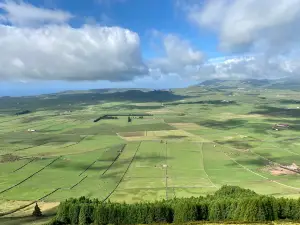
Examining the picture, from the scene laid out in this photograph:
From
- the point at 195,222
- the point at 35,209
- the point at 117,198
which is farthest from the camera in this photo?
the point at 117,198

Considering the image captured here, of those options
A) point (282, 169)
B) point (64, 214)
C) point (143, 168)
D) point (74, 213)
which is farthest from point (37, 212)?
point (282, 169)

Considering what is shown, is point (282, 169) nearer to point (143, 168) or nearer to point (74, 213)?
point (143, 168)

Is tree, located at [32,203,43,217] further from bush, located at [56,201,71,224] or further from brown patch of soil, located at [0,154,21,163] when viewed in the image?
brown patch of soil, located at [0,154,21,163]

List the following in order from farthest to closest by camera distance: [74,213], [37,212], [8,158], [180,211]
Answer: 1. [8,158]
2. [37,212]
3. [74,213]
4. [180,211]

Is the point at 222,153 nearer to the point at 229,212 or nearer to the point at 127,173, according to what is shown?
the point at 127,173

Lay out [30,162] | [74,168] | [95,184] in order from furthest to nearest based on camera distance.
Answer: [30,162], [74,168], [95,184]

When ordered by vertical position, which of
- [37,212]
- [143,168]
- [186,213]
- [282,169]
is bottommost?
[37,212]

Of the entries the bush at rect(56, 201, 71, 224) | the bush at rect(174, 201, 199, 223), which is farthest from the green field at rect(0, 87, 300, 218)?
the bush at rect(174, 201, 199, 223)

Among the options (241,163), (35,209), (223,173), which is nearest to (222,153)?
(241,163)
